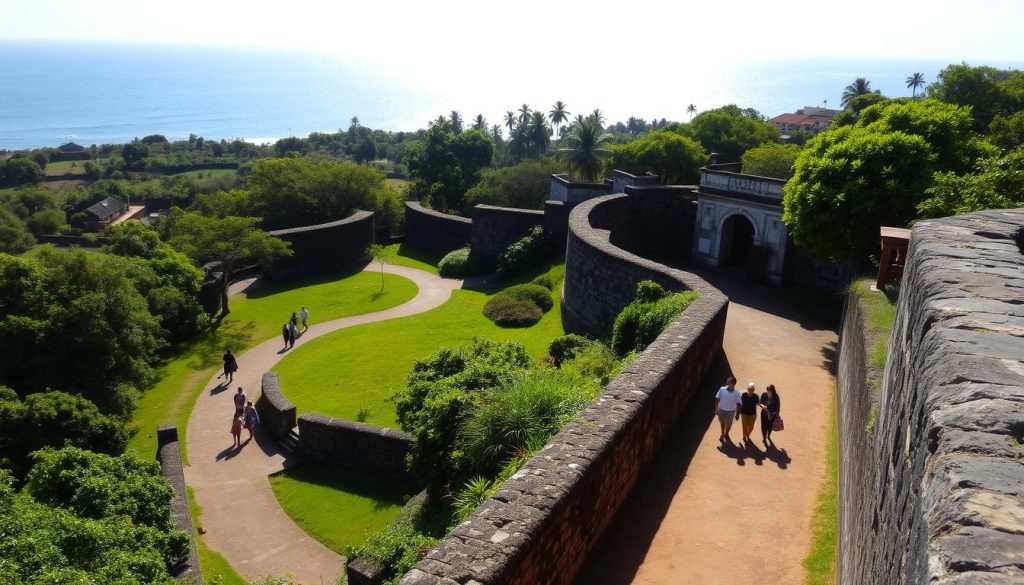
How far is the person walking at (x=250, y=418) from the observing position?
61.4ft

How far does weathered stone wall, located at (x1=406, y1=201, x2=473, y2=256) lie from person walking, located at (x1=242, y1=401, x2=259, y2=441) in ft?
62.0

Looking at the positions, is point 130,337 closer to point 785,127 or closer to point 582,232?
point 582,232

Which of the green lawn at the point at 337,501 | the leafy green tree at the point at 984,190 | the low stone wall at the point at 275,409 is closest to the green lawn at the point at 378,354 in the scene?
the low stone wall at the point at 275,409

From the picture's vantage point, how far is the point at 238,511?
15445 millimetres

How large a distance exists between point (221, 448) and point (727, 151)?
38.5 m

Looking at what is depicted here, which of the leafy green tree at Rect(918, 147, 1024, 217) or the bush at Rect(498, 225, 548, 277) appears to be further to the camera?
the bush at Rect(498, 225, 548, 277)

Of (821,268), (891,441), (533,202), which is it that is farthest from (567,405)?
(533,202)

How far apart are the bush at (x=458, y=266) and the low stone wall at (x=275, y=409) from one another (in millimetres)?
14612

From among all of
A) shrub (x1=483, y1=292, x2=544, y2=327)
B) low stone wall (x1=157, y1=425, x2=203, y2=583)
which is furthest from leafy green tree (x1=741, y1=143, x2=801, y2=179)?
low stone wall (x1=157, y1=425, x2=203, y2=583)

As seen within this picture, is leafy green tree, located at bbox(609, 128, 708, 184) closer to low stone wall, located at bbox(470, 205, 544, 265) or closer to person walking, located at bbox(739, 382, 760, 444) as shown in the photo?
low stone wall, located at bbox(470, 205, 544, 265)

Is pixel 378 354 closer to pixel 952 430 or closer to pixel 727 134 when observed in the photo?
pixel 952 430

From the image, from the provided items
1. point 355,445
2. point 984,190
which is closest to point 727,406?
point 984,190

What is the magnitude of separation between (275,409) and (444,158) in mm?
38385

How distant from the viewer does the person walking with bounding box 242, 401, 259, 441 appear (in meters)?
18.7
